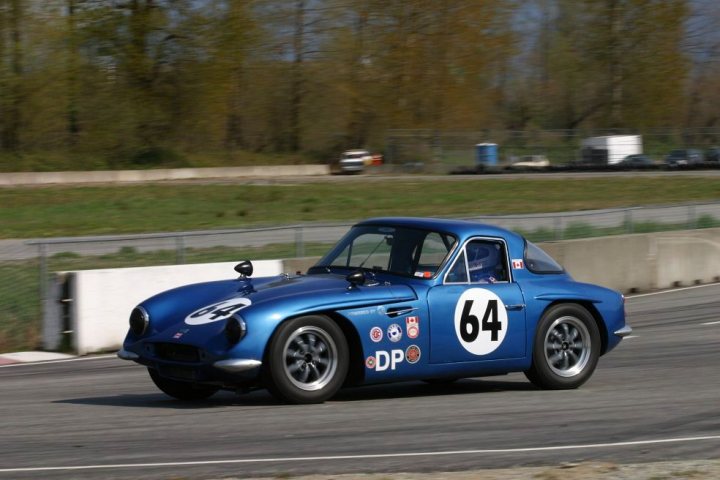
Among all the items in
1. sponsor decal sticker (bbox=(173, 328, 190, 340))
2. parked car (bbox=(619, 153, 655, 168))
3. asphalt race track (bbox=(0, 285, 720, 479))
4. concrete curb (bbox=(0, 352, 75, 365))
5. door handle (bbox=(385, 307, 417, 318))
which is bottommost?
concrete curb (bbox=(0, 352, 75, 365))

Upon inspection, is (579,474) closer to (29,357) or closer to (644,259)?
(29,357)

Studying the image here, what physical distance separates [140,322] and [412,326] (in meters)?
2.00

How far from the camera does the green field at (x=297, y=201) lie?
30.6m

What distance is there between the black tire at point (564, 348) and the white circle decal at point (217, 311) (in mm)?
2560

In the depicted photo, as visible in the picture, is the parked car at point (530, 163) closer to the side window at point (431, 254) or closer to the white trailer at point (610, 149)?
the white trailer at point (610, 149)

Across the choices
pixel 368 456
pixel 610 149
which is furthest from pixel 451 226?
pixel 610 149

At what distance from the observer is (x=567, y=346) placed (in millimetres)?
9422

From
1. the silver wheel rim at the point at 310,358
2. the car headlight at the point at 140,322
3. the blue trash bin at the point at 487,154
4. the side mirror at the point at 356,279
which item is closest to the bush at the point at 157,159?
the blue trash bin at the point at 487,154

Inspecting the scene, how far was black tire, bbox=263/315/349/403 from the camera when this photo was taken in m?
7.79

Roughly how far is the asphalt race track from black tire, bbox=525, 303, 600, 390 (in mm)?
146

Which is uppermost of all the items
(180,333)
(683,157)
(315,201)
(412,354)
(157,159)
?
(157,159)

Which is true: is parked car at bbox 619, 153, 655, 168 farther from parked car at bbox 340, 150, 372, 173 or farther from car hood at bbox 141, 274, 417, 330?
car hood at bbox 141, 274, 417, 330

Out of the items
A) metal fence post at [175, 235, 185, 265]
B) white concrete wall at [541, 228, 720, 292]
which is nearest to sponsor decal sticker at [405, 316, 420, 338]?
metal fence post at [175, 235, 185, 265]

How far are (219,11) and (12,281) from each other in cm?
4058
